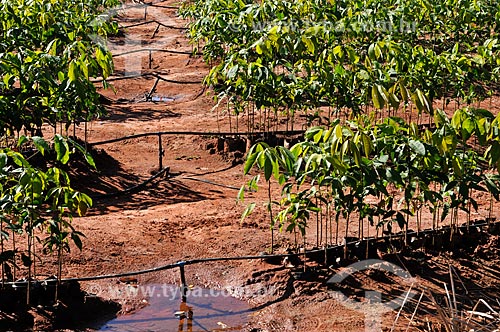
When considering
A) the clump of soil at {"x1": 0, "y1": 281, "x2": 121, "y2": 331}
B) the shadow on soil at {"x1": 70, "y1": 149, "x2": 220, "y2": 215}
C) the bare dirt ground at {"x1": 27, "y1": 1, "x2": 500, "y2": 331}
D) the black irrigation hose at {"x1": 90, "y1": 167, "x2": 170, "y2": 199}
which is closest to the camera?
the clump of soil at {"x1": 0, "y1": 281, "x2": 121, "y2": 331}

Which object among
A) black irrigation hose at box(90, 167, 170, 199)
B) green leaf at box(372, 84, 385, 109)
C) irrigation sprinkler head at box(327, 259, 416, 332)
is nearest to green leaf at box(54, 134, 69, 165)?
green leaf at box(372, 84, 385, 109)

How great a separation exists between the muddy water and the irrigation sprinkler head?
648mm

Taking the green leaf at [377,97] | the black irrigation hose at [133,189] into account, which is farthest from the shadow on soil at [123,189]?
the green leaf at [377,97]

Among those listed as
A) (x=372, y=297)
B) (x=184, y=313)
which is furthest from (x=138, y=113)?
(x=372, y=297)

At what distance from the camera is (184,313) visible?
5.42 m

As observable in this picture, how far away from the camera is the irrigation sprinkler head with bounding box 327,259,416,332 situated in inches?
205

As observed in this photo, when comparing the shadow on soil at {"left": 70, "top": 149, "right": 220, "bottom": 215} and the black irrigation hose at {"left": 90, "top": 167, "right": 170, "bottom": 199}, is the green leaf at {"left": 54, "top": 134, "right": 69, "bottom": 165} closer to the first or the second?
the shadow on soil at {"left": 70, "top": 149, "right": 220, "bottom": 215}

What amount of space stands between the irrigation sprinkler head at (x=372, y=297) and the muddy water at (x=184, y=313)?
0.65 meters

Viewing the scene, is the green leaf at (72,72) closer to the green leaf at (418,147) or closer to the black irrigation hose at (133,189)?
the green leaf at (418,147)

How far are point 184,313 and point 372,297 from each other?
48.7 inches

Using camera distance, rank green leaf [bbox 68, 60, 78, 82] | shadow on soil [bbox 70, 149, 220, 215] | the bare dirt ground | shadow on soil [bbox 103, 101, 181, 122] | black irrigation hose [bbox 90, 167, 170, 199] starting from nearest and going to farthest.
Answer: the bare dirt ground, green leaf [bbox 68, 60, 78, 82], shadow on soil [bbox 70, 149, 220, 215], black irrigation hose [bbox 90, 167, 170, 199], shadow on soil [bbox 103, 101, 181, 122]

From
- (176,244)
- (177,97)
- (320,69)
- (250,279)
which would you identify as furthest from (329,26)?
(177,97)

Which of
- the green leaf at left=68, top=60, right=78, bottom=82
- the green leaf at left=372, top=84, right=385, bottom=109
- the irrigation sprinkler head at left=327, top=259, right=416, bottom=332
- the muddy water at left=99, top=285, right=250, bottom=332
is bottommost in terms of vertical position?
the muddy water at left=99, top=285, right=250, bottom=332

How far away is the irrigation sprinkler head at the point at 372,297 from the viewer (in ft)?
17.1
